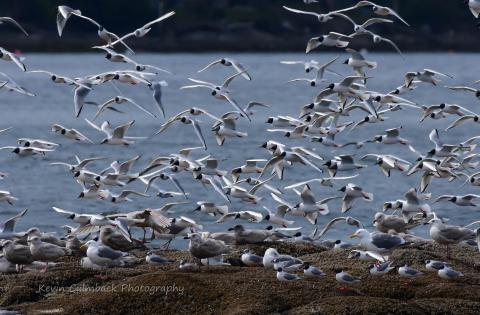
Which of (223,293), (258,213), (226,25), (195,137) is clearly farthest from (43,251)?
(226,25)

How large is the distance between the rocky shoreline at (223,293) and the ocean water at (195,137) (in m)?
6.23

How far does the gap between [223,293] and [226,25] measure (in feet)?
332

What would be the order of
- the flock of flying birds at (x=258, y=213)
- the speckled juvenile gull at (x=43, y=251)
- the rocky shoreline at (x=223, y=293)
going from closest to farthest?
the rocky shoreline at (x=223, y=293)
the speckled juvenile gull at (x=43, y=251)
the flock of flying birds at (x=258, y=213)

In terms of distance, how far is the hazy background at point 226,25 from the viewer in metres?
108

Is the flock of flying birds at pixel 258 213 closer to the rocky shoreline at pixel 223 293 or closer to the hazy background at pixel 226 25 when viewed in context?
the rocky shoreline at pixel 223 293

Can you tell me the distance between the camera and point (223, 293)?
14.8 m

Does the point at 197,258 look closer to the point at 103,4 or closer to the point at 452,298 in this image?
the point at 452,298

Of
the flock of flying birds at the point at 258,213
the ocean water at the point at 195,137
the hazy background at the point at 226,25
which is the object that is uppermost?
the flock of flying birds at the point at 258,213

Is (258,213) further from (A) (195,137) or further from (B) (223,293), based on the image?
(A) (195,137)

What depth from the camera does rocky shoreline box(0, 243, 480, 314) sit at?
14.4 meters

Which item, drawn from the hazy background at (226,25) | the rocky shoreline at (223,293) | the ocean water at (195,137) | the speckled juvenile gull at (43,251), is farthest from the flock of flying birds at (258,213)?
the hazy background at (226,25)

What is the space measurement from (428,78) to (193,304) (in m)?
8.74

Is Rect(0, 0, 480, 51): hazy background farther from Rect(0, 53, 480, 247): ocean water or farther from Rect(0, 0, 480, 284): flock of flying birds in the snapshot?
Rect(0, 0, 480, 284): flock of flying birds

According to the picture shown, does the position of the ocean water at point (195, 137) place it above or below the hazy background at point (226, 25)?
above
